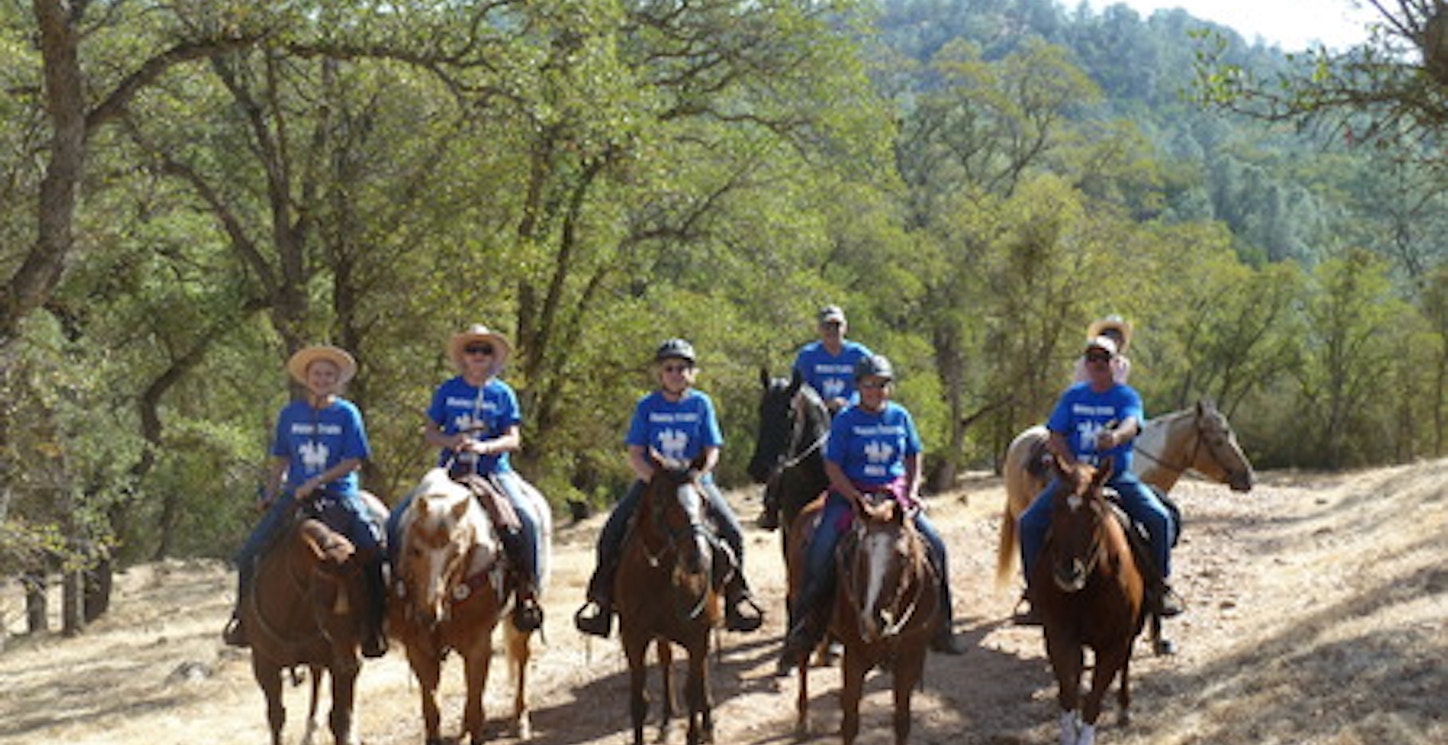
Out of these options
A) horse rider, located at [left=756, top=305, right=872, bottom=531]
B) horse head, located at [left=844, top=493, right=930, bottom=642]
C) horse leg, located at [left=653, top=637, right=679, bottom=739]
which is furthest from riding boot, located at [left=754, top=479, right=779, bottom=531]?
horse head, located at [left=844, top=493, right=930, bottom=642]

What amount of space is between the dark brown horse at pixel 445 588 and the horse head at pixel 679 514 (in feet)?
4.32

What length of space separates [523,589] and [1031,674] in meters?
4.74

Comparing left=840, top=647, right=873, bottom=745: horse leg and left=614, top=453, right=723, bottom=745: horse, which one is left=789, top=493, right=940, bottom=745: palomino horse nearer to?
left=840, top=647, right=873, bottom=745: horse leg

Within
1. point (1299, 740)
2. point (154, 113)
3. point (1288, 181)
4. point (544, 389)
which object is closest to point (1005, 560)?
point (1299, 740)

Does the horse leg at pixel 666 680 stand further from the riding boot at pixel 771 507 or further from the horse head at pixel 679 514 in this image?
the riding boot at pixel 771 507

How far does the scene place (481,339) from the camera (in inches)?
398

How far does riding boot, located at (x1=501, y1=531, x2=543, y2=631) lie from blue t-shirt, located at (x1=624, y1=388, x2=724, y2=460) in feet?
4.37

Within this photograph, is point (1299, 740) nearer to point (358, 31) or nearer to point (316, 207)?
point (358, 31)

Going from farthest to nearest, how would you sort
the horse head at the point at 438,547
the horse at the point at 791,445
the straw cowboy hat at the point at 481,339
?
the horse at the point at 791,445
the straw cowboy hat at the point at 481,339
the horse head at the point at 438,547

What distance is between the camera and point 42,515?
63.7ft

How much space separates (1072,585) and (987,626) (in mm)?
5558

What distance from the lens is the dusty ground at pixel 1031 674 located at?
865 centimetres

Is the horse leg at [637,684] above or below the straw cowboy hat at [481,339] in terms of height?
below

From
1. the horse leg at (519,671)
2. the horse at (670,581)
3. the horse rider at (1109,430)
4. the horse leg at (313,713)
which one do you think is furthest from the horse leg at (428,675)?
the horse rider at (1109,430)
